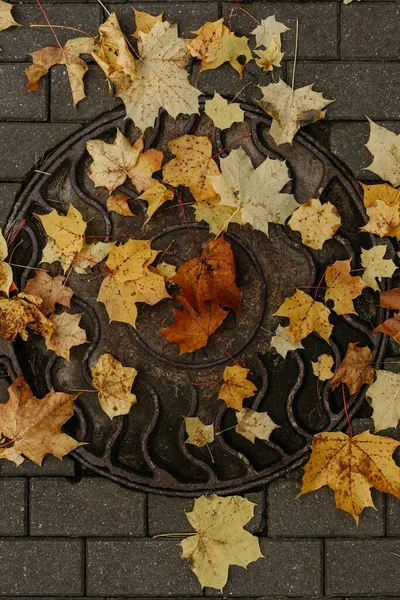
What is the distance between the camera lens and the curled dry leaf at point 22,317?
2.82 m

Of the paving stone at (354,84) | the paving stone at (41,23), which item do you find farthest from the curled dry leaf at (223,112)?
the paving stone at (41,23)

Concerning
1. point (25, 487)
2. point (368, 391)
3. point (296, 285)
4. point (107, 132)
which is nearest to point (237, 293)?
point (296, 285)

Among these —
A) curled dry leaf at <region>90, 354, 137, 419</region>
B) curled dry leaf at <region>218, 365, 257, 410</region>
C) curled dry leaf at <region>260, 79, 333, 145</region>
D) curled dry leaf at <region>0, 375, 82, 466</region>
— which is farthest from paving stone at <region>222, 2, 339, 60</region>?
curled dry leaf at <region>0, 375, 82, 466</region>

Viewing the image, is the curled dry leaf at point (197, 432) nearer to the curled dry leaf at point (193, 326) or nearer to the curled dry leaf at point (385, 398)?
the curled dry leaf at point (193, 326)

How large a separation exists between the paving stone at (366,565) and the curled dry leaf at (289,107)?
1.92 meters

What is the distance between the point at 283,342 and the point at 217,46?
1407mm

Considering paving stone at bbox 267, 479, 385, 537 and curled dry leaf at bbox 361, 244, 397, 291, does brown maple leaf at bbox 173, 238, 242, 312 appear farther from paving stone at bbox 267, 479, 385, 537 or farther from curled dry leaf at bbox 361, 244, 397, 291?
paving stone at bbox 267, 479, 385, 537

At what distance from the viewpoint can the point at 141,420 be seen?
295 centimetres

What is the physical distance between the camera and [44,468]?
115 inches

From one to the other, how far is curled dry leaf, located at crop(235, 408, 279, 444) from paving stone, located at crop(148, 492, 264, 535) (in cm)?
28

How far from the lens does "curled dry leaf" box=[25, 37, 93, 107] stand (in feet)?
9.48

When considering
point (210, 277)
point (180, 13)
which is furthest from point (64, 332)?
point (180, 13)

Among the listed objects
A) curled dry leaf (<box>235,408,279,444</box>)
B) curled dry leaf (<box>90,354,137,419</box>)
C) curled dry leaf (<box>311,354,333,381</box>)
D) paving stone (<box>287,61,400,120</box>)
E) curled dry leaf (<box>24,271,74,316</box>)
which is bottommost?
curled dry leaf (<box>235,408,279,444</box>)

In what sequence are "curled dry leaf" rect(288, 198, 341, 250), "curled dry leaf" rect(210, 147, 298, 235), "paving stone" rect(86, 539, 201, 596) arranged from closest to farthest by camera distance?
1. "curled dry leaf" rect(210, 147, 298, 235)
2. "curled dry leaf" rect(288, 198, 341, 250)
3. "paving stone" rect(86, 539, 201, 596)
